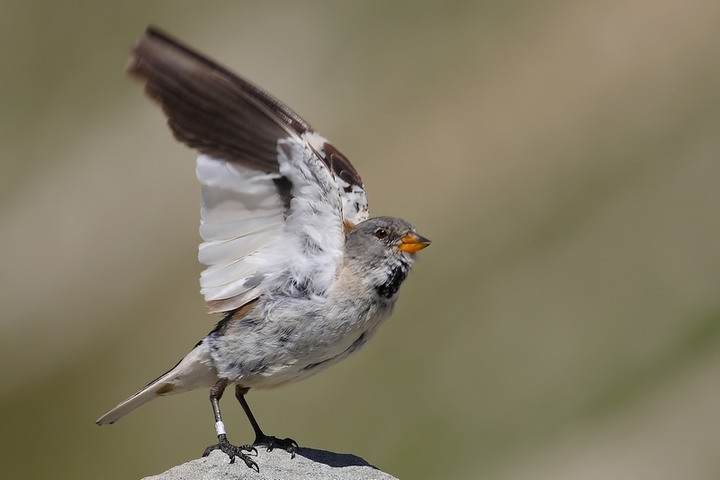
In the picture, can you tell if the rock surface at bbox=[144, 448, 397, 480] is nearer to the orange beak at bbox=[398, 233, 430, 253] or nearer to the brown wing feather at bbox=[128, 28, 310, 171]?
the orange beak at bbox=[398, 233, 430, 253]

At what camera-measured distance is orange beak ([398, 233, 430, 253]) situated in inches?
366

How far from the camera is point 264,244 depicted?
926 cm

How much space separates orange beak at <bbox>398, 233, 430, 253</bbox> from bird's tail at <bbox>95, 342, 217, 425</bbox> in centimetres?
178

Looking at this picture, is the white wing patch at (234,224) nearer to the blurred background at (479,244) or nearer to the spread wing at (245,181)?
the spread wing at (245,181)

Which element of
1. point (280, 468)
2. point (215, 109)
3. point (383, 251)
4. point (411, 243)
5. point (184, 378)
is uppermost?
point (215, 109)

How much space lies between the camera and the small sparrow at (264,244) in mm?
8781

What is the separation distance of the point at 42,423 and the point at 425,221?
815 centimetres

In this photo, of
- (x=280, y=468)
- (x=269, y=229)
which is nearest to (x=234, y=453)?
(x=280, y=468)

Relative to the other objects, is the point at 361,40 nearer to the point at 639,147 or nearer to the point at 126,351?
the point at 639,147

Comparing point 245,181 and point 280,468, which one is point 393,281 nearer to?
point 245,181

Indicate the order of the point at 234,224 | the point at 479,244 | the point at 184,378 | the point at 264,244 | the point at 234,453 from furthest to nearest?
the point at 479,244, the point at 184,378, the point at 264,244, the point at 234,224, the point at 234,453

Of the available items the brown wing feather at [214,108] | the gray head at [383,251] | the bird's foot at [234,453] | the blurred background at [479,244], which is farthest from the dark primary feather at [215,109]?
the blurred background at [479,244]

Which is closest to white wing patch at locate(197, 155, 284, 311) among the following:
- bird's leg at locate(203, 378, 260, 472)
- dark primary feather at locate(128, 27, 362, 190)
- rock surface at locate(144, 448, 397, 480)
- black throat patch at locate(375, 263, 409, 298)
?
dark primary feather at locate(128, 27, 362, 190)

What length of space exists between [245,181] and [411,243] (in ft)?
4.66
